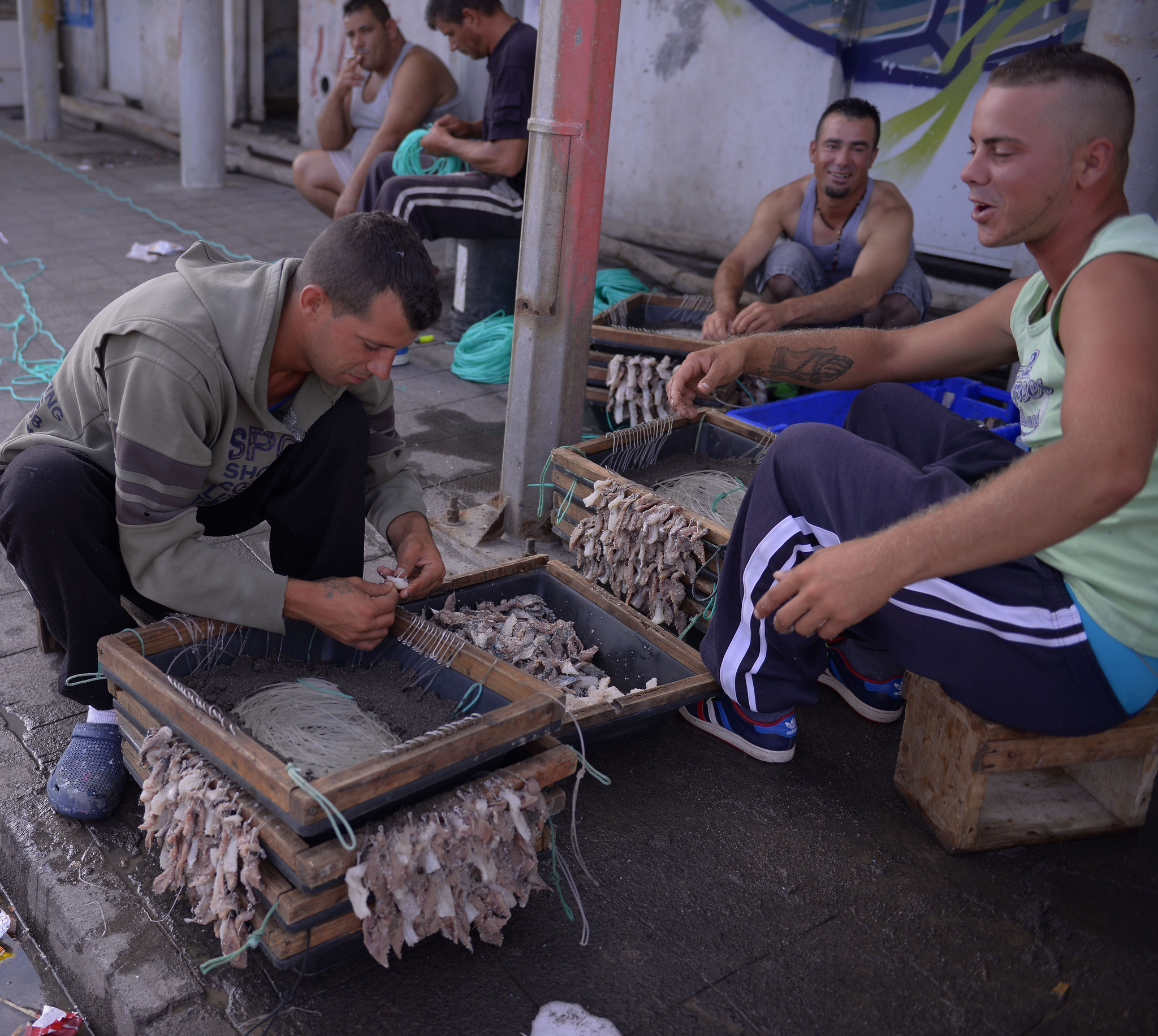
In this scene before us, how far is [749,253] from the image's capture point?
433 cm

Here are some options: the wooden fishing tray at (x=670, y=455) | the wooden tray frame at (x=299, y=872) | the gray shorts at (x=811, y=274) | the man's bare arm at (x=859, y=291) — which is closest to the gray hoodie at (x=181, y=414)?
the wooden tray frame at (x=299, y=872)

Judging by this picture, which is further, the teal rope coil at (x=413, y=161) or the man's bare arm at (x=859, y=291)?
the teal rope coil at (x=413, y=161)

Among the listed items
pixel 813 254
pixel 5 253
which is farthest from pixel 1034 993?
pixel 5 253

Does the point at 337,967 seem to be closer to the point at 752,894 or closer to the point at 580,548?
the point at 752,894

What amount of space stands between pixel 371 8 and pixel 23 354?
2.51 m

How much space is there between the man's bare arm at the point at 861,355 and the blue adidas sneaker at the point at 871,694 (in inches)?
29.8

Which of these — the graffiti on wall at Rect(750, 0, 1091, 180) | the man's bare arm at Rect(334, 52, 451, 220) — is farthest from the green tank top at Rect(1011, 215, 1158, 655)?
the man's bare arm at Rect(334, 52, 451, 220)

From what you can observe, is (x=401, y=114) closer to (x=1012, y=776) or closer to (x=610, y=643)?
(x=610, y=643)

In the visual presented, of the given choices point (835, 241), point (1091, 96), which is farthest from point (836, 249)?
point (1091, 96)

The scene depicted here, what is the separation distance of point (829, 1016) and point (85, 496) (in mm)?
1748

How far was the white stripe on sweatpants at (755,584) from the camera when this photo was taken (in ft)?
7.32

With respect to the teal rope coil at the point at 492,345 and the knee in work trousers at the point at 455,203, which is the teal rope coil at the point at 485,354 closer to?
the teal rope coil at the point at 492,345

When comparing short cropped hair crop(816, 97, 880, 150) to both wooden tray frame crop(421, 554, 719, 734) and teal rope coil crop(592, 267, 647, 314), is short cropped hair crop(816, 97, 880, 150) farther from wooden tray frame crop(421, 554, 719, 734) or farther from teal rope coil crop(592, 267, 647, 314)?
wooden tray frame crop(421, 554, 719, 734)

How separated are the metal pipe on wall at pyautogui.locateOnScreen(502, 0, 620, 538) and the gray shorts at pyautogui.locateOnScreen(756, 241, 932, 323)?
1209mm
